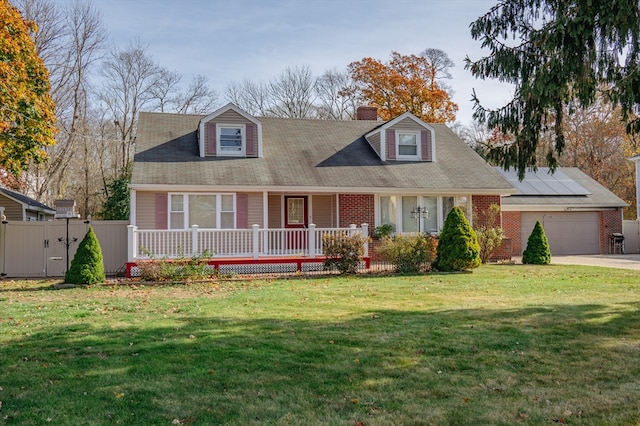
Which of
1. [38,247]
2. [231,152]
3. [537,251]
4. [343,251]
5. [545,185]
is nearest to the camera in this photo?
[343,251]

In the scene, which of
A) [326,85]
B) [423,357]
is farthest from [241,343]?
[326,85]

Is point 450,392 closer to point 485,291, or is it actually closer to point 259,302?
point 259,302

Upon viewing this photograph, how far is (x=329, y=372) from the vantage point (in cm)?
527

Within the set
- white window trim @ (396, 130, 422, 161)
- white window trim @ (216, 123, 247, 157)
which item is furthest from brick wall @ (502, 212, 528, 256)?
white window trim @ (216, 123, 247, 157)

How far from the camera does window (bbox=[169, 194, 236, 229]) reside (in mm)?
16797

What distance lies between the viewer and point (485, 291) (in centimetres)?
1110

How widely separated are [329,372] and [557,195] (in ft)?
74.9

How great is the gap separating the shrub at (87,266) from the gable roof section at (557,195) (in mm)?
17046

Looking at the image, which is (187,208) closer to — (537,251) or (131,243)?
(131,243)

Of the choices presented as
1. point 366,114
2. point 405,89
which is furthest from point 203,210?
point 405,89

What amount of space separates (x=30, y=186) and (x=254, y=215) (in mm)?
19156

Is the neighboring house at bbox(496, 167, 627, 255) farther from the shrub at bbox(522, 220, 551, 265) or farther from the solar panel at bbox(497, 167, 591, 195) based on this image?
the shrub at bbox(522, 220, 551, 265)

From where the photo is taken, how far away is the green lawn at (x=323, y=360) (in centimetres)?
428

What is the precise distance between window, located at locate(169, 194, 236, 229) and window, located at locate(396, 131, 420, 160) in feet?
23.9
